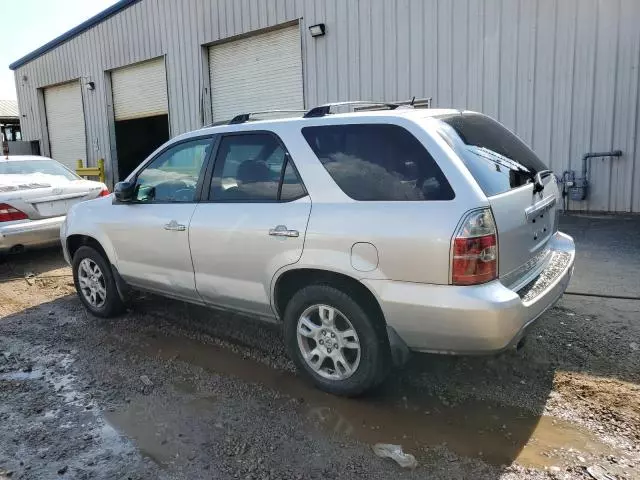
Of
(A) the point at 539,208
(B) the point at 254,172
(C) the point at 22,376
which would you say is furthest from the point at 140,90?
(A) the point at 539,208

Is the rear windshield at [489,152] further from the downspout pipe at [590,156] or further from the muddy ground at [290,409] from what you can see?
the downspout pipe at [590,156]

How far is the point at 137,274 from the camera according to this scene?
15.2 ft

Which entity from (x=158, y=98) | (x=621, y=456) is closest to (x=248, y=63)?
(x=158, y=98)

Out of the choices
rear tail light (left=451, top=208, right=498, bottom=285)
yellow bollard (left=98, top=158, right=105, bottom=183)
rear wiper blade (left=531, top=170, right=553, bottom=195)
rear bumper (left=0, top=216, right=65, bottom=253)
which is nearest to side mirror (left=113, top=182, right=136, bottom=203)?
rear tail light (left=451, top=208, right=498, bottom=285)

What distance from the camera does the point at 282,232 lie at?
343cm

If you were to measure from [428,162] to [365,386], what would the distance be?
1.40m

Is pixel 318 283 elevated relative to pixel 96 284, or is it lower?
elevated

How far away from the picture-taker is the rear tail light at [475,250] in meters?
2.79

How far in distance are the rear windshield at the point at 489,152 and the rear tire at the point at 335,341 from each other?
3.45 feet

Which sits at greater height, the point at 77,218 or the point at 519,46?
the point at 519,46

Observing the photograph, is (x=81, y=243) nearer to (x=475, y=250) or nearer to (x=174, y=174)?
(x=174, y=174)

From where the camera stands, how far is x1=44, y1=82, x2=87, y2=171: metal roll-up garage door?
17562mm

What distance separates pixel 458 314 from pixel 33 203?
6.24 m

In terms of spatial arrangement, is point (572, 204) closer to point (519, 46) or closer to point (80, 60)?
point (519, 46)
